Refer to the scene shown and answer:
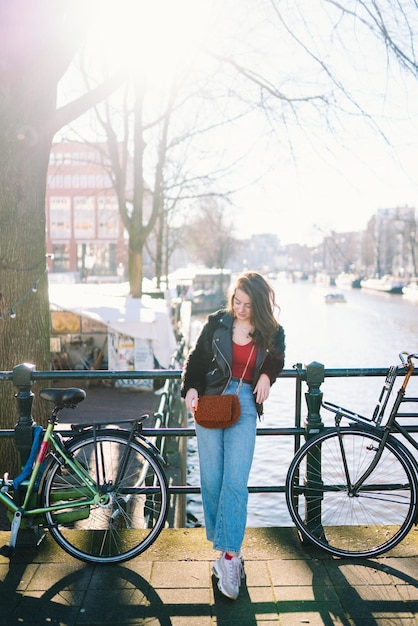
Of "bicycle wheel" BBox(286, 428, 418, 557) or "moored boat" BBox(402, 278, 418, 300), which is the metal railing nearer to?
"bicycle wheel" BBox(286, 428, 418, 557)

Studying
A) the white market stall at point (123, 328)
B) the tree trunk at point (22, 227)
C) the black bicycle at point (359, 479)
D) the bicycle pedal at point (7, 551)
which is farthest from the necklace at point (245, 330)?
the white market stall at point (123, 328)

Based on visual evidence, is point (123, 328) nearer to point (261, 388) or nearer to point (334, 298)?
point (261, 388)

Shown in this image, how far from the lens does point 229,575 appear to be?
3.25 meters

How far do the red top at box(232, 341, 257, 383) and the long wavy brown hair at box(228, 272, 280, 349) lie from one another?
66 mm

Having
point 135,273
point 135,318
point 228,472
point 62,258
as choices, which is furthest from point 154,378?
point 62,258

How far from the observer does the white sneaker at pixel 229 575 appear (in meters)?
3.21

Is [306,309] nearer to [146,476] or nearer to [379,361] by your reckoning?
[379,361]

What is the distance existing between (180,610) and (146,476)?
1.50m

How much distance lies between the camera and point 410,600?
318 centimetres

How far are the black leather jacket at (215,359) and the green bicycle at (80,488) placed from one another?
410 mm

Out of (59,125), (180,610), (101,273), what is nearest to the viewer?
(180,610)

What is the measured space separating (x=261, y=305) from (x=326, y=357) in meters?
28.0

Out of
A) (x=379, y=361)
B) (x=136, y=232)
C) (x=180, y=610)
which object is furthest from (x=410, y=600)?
(x=379, y=361)

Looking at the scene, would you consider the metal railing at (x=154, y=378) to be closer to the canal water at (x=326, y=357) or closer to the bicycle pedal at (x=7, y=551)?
the bicycle pedal at (x=7, y=551)
